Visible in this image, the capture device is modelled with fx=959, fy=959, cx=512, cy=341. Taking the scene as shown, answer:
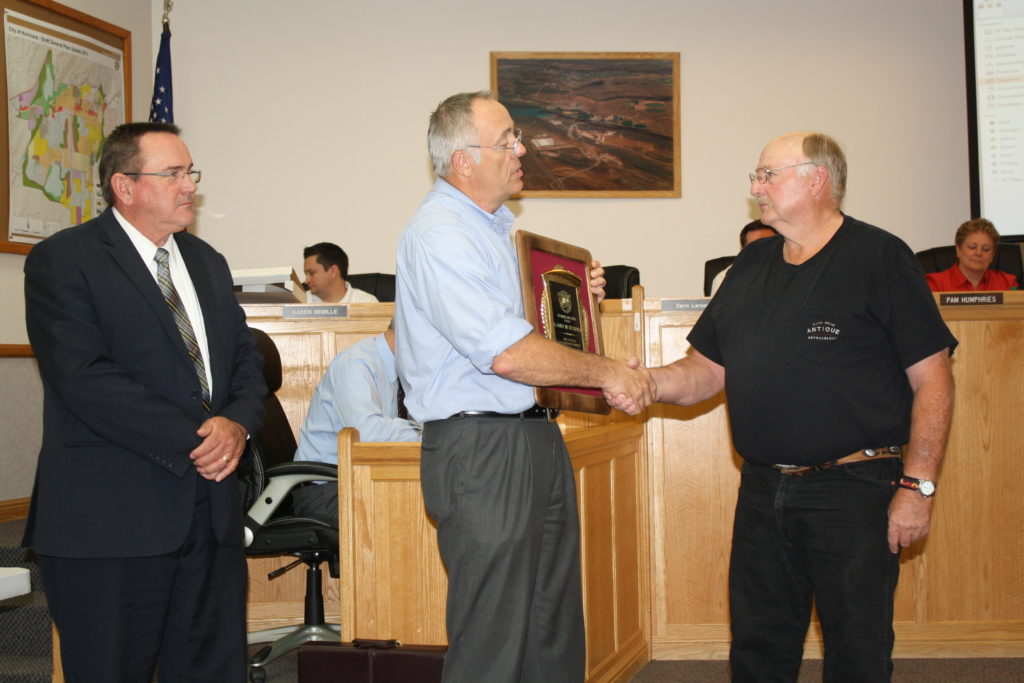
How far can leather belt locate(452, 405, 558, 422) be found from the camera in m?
2.00

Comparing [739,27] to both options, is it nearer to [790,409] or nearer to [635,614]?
[635,614]

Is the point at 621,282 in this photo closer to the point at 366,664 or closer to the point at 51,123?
the point at 366,664

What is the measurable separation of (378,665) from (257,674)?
1.01 metres

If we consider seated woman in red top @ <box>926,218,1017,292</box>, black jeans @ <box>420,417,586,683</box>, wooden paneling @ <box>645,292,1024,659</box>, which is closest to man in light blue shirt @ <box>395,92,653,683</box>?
black jeans @ <box>420,417,586,683</box>

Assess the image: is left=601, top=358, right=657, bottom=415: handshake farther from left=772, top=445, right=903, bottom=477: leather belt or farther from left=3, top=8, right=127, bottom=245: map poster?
left=3, top=8, right=127, bottom=245: map poster

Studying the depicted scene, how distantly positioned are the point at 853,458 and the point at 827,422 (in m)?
0.10

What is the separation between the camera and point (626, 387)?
225 centimetres

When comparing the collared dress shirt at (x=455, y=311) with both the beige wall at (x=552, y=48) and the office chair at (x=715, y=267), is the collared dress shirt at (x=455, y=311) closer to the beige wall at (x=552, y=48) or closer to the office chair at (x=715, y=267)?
the office chair at (x=715, y=267)

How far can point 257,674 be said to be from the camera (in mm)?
3242

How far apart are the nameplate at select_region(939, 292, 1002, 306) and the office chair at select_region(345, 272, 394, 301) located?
3.30m

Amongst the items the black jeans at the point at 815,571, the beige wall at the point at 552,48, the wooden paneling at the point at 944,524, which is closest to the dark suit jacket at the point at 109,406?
the black jeans at the point at 815,571

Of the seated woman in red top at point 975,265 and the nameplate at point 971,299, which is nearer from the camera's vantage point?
the nameplate at point 971,299

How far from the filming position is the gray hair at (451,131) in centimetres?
211

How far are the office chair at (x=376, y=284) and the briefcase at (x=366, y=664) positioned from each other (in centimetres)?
361
